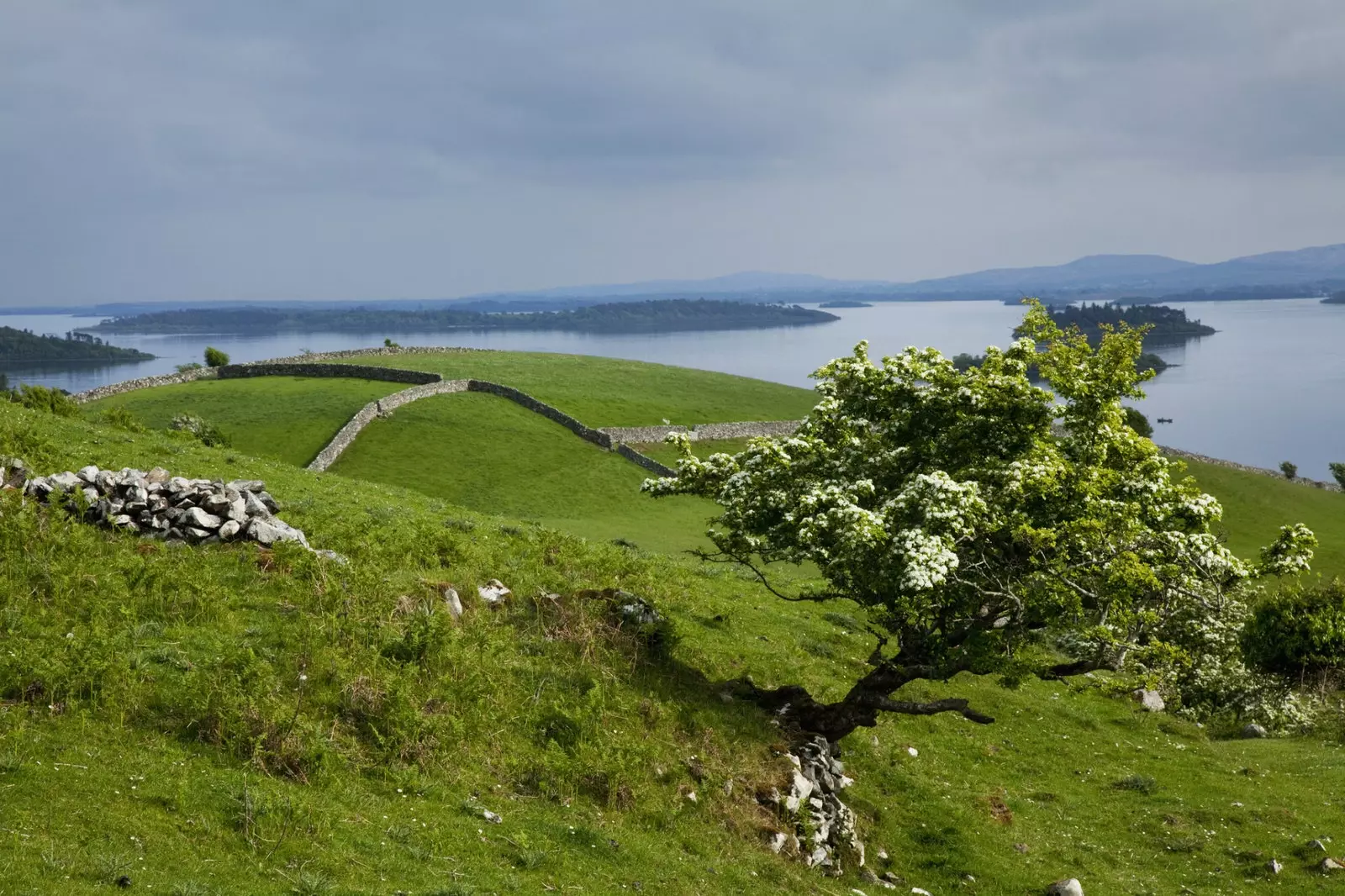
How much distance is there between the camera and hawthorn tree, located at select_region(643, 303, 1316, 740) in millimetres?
17188

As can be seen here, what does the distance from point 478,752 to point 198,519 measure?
400 inches

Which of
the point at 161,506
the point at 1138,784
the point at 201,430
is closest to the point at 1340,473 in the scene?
the point at 1138,784

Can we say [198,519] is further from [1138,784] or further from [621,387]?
[621,387]

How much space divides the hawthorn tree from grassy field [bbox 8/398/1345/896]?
1833 millimetres

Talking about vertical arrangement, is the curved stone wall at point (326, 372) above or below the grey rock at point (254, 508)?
above

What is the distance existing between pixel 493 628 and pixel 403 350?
329ft

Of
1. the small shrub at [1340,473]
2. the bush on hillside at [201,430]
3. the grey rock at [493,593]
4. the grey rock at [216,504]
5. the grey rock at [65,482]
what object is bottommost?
the small shrub at [1340,473]

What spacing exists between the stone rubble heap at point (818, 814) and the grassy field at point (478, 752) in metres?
0.50

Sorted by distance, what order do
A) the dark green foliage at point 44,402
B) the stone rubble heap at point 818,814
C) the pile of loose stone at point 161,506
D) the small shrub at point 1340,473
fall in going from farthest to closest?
1. the small shrub at point 1340,473
2. the dark green foliage at point 44,402
3. the pile of loose stone at point 161,506
4. the stone rubble heap at point 818,814

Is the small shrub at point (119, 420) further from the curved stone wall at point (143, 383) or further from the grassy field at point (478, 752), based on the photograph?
the curved stone wall at point (143, 383)

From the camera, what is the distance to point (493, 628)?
20.0 m

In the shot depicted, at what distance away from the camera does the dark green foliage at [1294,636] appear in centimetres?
3088

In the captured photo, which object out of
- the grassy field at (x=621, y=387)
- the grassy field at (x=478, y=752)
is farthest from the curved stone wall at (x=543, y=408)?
the grassy field at (x=478, y=752)

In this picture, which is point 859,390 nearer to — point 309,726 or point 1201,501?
point 1201,501
